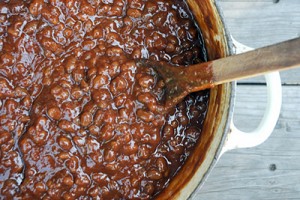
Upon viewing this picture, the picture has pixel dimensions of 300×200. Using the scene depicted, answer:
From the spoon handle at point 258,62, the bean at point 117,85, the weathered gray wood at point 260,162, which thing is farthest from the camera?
the weathered gray wood at point 260,162

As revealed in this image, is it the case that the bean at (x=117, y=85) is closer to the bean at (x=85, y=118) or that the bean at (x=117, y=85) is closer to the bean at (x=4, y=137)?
the bean at (x=85, y=118)

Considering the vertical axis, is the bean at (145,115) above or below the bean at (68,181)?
above

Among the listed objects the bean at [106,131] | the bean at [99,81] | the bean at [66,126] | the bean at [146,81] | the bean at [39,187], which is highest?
the bean at [146,81]

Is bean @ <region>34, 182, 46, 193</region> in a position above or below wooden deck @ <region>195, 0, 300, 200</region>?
below

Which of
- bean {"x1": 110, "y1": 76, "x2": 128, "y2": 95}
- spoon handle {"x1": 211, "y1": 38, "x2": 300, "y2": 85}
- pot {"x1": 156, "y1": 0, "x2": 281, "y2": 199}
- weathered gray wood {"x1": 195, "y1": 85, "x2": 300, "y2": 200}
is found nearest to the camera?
spoon handle {"x1": 211, "y1": 38, "x2": 300, "y2": 85}

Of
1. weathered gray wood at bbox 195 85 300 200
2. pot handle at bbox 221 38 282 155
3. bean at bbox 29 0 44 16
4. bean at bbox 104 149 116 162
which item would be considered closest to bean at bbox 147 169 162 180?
bean at bbox 104 149 116 162

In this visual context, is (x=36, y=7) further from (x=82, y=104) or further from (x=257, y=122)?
(x=257, y=122)

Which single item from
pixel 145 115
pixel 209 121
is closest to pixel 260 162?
pixel 209 121

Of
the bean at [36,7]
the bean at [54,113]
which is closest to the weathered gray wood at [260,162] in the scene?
the bean at [54,113]

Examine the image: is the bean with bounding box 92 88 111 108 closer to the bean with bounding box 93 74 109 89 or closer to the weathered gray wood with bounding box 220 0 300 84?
the bean with bounding box 93 74 109 89
